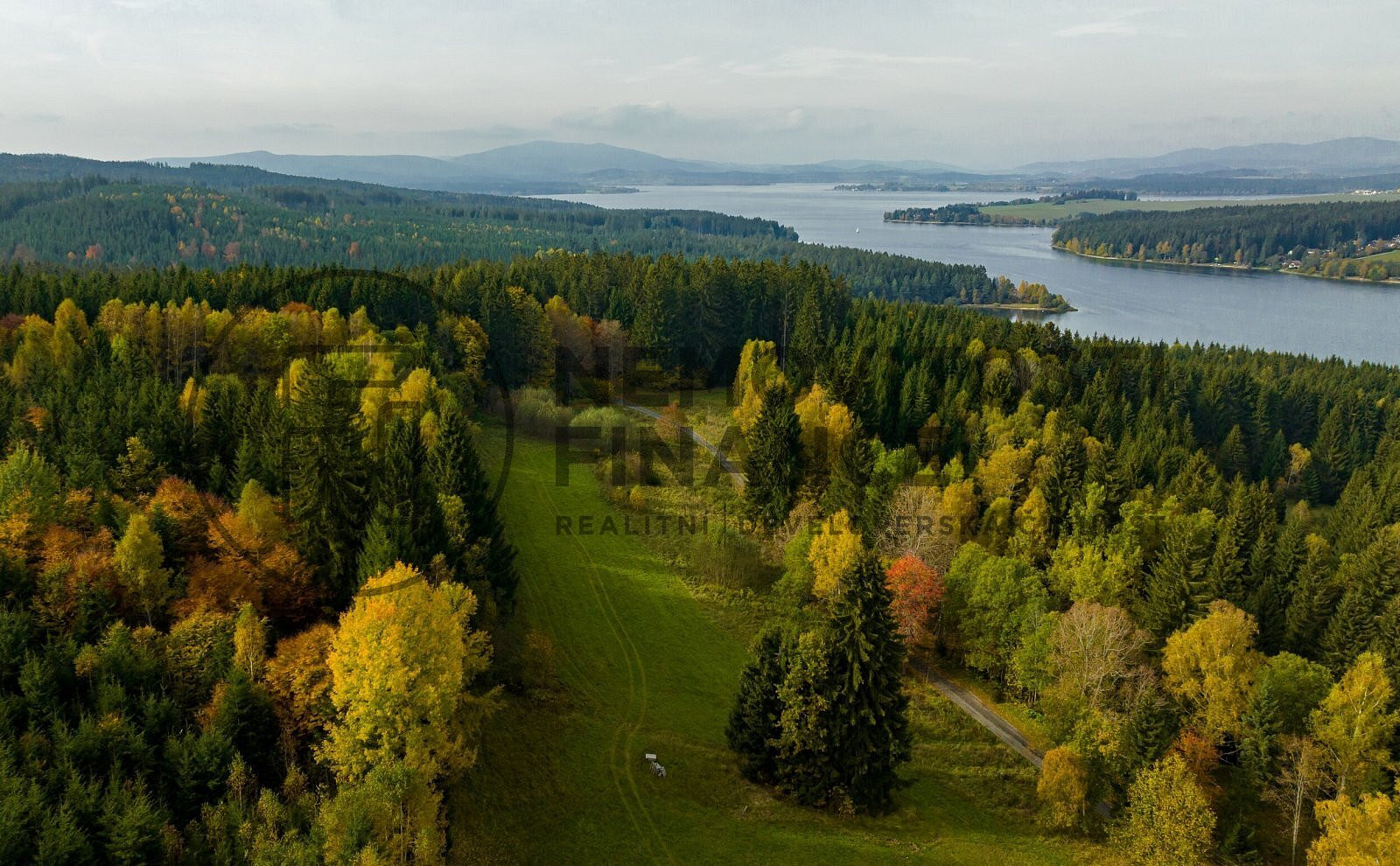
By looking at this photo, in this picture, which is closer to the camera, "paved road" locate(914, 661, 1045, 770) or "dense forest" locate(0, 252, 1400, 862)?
"dense forest" locate(0, 252, 1400, 862)

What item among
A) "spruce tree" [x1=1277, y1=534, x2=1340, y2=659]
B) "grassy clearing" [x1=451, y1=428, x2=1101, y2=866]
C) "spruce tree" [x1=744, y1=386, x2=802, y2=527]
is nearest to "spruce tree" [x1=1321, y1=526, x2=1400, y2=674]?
"spruce tree" [x1=1277, y1=534, x2=1340, y2=659]

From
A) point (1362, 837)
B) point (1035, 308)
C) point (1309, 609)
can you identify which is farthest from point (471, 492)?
point (1035, 308)

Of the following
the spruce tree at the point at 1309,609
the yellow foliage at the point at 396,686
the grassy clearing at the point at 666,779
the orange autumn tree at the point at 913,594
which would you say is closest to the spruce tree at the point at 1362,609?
the spruce tree at the point at 1309,609

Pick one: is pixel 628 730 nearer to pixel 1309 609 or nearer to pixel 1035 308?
pixel 1309 609

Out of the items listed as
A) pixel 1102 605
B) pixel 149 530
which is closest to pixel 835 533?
pixel 1102 605

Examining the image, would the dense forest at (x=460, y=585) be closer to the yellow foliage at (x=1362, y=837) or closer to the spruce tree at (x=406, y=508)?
the spruce tree at (x=406, y=508)

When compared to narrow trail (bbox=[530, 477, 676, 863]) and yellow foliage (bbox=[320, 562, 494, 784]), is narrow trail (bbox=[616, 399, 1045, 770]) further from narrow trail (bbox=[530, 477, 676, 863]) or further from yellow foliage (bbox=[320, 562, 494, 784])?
yellow foliage (bbox=[320, 562, 494, 784])

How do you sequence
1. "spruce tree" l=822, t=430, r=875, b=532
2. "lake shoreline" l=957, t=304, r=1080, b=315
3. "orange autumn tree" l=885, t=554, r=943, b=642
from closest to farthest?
"orange autumn tree" l=885, t=554, r=943, b=642 → "spruce tree" l=822, t=430, r=875, b=532 → "lake shoreline" l=957, t=304, r=1080, b=315
